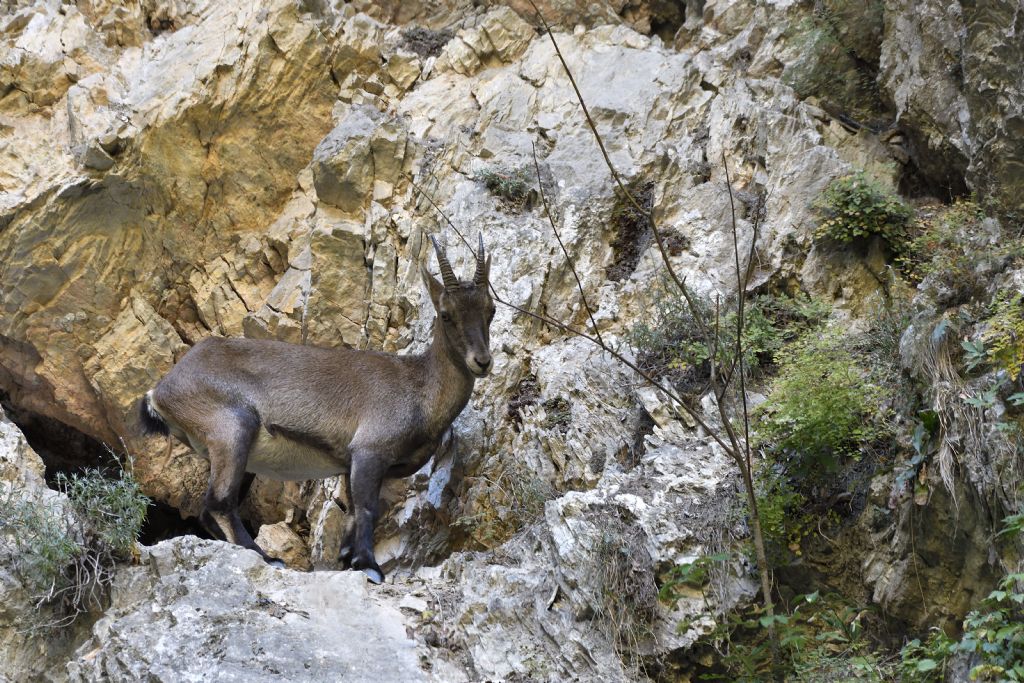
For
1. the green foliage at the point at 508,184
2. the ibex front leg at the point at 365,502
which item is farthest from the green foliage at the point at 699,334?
the ibex front leg at the point at 365,502

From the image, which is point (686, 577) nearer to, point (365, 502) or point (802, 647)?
point (802, 647)

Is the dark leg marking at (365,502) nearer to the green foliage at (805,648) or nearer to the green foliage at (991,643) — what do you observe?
the green foliage at (805,648)

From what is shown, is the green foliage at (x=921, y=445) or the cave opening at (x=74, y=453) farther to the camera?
the cave opening at (x=74, y=453)

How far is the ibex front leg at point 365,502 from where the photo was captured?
688 centimetres

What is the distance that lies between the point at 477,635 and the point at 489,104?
22.0ft

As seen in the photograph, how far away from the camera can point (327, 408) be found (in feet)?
24.2

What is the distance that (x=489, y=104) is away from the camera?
10.7 m

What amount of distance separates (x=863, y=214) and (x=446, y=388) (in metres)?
3.80

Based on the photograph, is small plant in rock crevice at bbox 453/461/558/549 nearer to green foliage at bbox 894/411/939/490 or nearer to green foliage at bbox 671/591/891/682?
green foliage at bbox 671/591/891/682

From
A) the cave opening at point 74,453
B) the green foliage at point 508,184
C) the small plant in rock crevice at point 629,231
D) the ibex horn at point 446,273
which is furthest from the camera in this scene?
the cave opening at point 74,453

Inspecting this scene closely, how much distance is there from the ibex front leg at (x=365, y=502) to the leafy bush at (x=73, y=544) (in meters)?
1.48

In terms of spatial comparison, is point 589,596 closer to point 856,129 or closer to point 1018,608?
point 1018,608

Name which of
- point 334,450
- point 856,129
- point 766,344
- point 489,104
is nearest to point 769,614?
point 766,344

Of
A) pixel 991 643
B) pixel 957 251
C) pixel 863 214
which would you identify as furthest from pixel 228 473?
pixel 863 214
